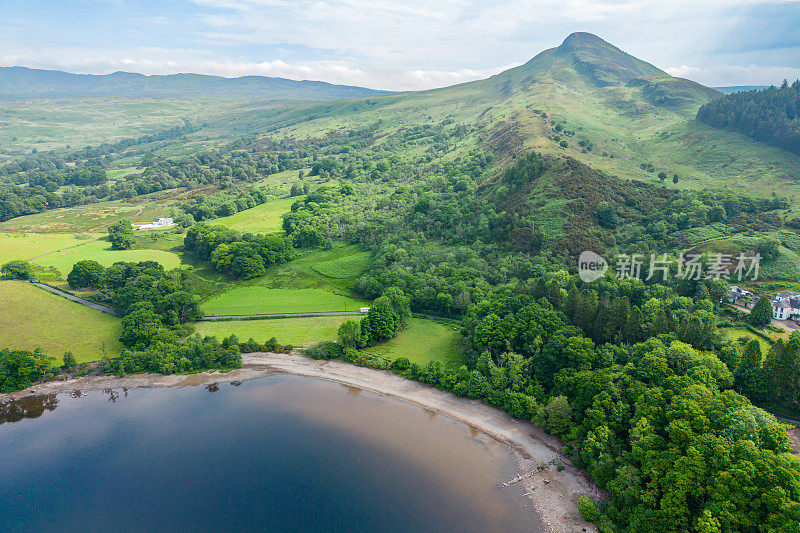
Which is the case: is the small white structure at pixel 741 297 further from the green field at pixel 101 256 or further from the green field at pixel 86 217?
the green field at pixel 86 217

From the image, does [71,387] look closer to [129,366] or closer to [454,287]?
[129,366]

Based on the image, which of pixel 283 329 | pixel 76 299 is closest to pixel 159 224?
pixel 76 299

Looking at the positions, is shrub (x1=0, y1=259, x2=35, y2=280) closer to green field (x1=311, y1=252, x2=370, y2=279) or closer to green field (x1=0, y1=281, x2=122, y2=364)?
green field (x1=0, y1=281, x2=122, y2=364)

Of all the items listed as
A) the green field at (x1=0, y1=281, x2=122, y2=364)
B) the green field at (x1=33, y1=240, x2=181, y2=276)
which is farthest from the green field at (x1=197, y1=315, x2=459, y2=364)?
the green field at (x1=33, y1=240, x2=181, y2=276)

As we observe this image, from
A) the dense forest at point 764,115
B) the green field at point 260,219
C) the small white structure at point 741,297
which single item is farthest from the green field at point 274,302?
the dense forest at point 764,115


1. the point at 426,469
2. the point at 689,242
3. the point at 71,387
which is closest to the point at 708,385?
the point at 426,469
